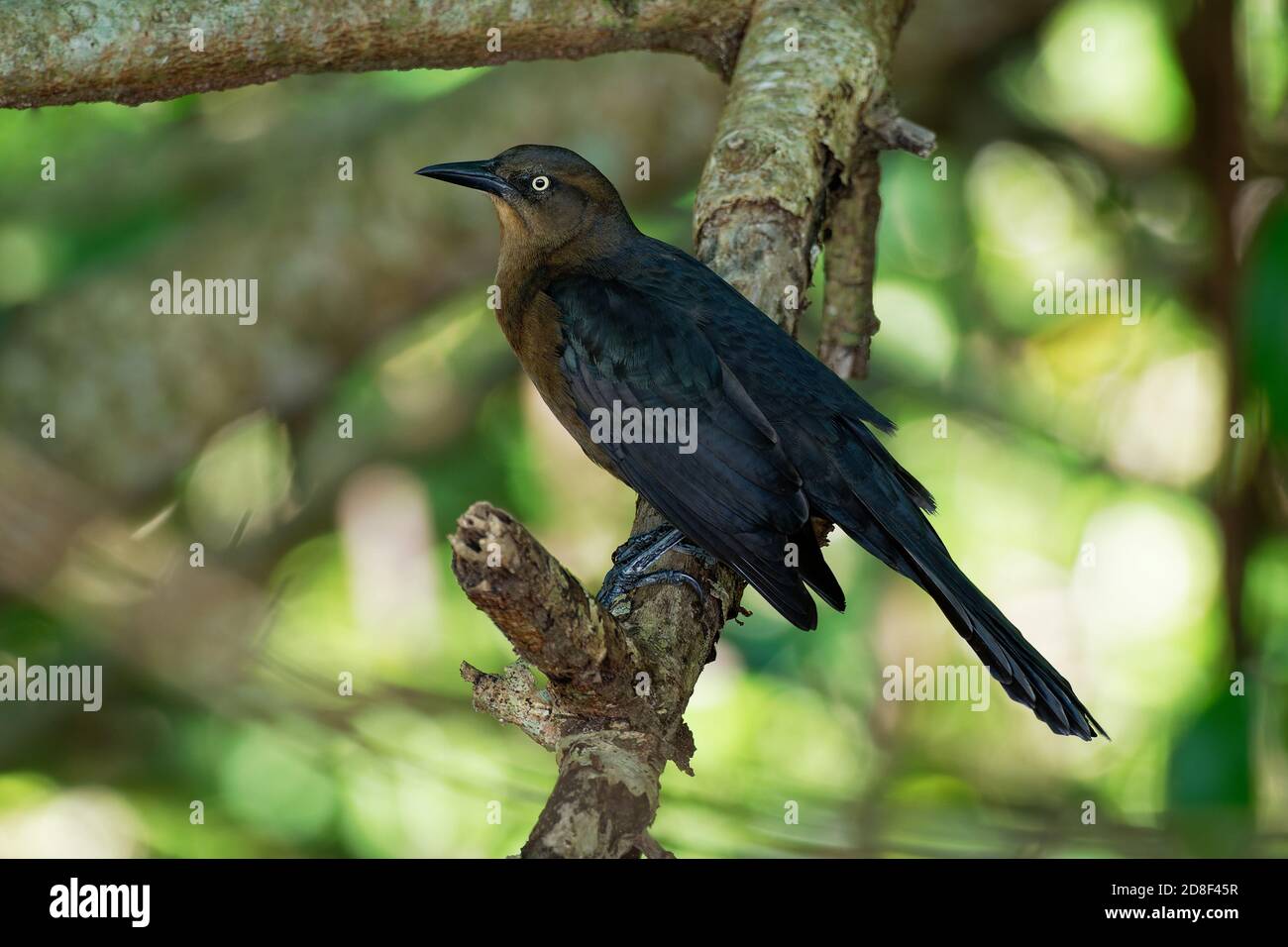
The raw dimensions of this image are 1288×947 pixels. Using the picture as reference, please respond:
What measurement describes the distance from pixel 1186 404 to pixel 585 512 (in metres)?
2.59

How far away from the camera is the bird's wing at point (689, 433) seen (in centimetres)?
365

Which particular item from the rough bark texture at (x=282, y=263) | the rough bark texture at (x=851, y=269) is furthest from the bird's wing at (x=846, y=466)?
the rough bark texture at (x=282, y=263)

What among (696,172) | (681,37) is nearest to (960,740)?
(696,172)

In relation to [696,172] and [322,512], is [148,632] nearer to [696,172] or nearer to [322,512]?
[322,512]

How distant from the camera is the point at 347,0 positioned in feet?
13.9

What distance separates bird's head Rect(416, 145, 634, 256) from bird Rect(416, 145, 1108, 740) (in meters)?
0.16

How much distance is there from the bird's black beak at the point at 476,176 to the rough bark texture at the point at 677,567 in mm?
631

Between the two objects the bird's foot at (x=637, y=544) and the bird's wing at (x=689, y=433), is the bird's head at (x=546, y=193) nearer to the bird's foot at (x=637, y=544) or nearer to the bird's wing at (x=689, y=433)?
the bird's wing at (x=689, y=433)

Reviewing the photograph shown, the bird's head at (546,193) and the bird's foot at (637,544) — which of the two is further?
the bird's head at (546,193)

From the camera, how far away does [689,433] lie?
3.85m

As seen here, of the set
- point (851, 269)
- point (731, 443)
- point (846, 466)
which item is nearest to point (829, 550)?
point (851, 269)

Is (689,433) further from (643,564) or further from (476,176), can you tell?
(476,176)

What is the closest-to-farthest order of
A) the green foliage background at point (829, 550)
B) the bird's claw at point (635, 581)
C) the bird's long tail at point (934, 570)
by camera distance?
the bird's claw at point (635, 581)
the bird's long tail at point (934, 570)
the green foliage background at point (829, 550)

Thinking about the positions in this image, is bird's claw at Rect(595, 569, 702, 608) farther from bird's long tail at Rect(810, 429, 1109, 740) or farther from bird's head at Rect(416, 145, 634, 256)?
bird's head at Rect(416, 145, 634, 256)
